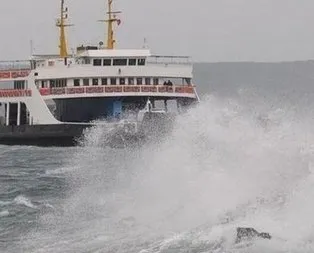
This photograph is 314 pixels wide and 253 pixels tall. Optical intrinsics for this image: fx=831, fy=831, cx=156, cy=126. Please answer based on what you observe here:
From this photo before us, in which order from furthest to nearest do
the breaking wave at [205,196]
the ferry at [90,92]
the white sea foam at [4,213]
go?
the ferry at [90,92] → the white sea foam at [4,213] → the breaking wave at [205,196]

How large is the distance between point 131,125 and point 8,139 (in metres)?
11.6

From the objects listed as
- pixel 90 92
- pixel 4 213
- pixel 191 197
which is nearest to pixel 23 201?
pixel 4 213

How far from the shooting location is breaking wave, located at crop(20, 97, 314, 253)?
2417 cm

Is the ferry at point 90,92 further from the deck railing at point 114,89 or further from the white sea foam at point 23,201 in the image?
the white sea foam at point 23,201

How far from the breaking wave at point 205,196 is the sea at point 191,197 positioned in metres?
0.04

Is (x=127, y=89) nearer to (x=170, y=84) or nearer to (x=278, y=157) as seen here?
(x=170, y=84)

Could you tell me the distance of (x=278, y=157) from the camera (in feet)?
99.8

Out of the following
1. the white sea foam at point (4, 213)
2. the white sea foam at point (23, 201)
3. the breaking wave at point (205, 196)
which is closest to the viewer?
the breaking wave at point (205, 196)

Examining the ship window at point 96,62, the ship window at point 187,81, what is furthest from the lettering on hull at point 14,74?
the ship window at point 187,81

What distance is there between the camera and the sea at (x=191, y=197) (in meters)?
24.3

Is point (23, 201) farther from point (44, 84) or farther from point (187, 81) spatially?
point (187, 81)

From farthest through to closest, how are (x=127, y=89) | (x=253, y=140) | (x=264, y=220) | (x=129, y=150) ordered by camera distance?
(x=127, y=89) → (x=129, y=150) → (x=253, y=140) → (x=264, y=220)

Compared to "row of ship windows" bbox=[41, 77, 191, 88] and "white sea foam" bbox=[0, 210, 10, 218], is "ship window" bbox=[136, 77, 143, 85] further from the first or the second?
"white sea foam" bbox=[0, 210, 10, 218]

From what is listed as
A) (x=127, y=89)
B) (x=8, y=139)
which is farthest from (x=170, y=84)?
(x=8, y=139)
